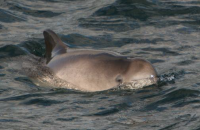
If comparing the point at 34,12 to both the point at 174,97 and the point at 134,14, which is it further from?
the point at 174,97

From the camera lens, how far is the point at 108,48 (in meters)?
12.6

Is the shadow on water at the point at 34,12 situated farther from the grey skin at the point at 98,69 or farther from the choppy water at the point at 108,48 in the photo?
the grey skin at the point at 98,69

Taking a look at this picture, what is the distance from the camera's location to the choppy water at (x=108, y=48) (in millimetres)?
7379

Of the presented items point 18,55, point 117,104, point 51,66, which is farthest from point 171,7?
point 117,104

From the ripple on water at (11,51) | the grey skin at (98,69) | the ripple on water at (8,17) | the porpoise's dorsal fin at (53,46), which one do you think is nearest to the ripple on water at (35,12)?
the ripple on water at (8,17)

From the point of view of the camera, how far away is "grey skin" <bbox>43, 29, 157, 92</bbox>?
8445 millimetres

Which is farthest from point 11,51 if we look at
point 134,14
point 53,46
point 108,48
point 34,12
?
point 134,14

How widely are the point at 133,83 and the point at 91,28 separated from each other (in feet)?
19.9

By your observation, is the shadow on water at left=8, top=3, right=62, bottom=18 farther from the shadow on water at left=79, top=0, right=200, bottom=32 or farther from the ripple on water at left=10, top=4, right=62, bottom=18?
the shadow on water at left=79, top=0, right=200, bottom=32

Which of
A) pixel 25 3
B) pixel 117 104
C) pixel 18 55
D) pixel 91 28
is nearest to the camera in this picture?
pixel 117 104

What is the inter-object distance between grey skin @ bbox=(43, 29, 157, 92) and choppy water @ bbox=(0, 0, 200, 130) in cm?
22

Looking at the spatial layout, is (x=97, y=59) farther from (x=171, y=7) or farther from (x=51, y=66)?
(x=171, y=7)

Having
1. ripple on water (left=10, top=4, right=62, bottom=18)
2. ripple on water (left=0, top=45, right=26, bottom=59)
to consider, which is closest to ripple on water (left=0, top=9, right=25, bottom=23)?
ripple on water (left=10, top=4, right=62, bottom=18)

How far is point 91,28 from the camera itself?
47.1ft
